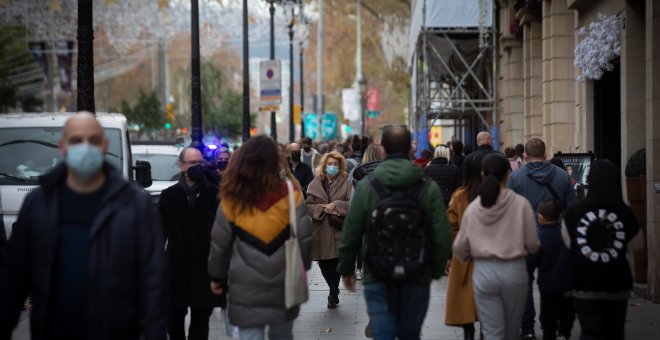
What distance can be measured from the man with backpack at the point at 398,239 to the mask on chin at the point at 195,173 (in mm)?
1704

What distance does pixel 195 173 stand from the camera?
28.6ft

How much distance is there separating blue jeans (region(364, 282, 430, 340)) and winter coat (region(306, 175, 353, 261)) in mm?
5016

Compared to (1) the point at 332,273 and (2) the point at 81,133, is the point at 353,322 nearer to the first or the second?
(1) the point at 332,273

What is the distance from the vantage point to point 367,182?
7406 mm

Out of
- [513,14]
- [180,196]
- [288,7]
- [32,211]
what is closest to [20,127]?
[180,196]

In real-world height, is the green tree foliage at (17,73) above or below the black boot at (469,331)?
above

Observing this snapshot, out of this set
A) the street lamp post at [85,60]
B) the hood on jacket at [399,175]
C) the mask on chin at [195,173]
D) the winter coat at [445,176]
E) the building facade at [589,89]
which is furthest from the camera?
the winter coat at [445,176]

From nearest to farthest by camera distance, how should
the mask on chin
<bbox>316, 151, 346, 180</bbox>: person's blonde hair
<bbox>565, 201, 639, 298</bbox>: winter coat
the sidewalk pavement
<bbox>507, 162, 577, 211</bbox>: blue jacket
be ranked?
1. <bbox>565, 201, 639, 298</bbox>: winter coat
2. the mask on chin
3. <bbox>507, 162, 577, 211</bbox>: blue jacket
4. the sidewalk pavement
5. <bbox>316, 151, 346, 180</bbox>: person's blonde hair

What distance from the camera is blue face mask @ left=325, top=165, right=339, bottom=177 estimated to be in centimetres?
1262

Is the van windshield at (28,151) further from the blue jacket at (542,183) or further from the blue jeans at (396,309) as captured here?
the blue jeans at (396,309)

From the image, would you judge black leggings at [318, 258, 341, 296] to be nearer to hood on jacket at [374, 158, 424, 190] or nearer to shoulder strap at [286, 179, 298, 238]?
hood on jacket at [374, 158, 424, 190]

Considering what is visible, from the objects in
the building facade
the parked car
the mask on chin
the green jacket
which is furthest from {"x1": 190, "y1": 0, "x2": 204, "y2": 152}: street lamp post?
the green jacket

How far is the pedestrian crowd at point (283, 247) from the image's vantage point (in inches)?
218

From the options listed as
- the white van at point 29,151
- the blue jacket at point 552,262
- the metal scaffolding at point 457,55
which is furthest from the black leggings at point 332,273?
the metal scaffolding at point 457,55
